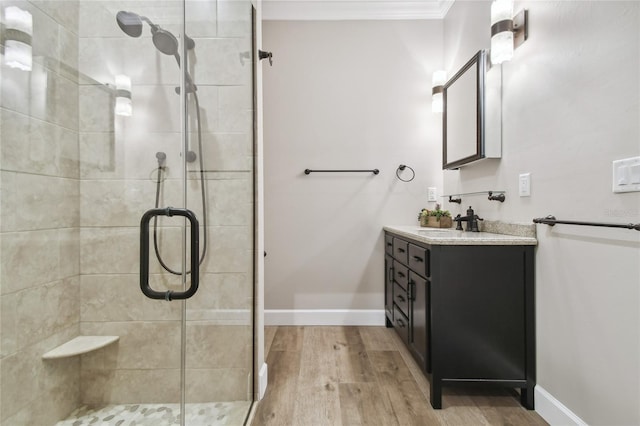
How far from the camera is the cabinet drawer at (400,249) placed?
6.36ft

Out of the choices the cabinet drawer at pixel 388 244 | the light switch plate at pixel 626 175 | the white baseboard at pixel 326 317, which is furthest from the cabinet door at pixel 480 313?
the white baseboard at pixel 326 317

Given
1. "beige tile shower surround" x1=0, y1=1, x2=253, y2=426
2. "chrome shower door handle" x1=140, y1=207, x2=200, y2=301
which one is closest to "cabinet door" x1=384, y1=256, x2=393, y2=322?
"beige tile shower surround" x1=0, y1=1, x2=253, y2=426

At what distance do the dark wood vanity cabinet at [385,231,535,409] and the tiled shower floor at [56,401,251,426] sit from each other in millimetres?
1045

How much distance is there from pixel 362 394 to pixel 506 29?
6.94 ft

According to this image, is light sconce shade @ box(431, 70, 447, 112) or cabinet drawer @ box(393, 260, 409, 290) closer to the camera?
cabinet drawer @ box(393, 260, 409, 290)

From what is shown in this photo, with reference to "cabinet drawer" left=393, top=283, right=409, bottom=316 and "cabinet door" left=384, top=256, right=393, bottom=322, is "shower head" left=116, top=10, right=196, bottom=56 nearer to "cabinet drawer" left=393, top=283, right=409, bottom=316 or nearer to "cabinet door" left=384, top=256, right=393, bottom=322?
"cabinet drawer" left=393, top=283, right=409, bottom=316

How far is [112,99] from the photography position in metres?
1.29

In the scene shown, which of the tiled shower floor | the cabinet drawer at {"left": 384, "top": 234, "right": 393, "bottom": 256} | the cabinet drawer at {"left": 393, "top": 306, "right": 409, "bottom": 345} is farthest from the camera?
the cabinet drawer at {"left": 384, "top": 234, "right": 393, "bottom": 256}

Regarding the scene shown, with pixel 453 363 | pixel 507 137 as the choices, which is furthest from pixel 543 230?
pixel 453 363

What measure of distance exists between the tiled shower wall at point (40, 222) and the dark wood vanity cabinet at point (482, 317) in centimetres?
162

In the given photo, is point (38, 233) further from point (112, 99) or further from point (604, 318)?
point (604, 318)

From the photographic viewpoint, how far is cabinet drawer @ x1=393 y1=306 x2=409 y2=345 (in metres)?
1.91

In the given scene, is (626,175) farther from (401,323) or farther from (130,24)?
(130,24)

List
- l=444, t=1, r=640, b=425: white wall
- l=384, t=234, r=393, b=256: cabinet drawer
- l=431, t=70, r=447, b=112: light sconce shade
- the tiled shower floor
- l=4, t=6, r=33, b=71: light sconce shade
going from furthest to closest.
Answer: l=431, t=70, r=447, b=112: light sconce shade
l=384, t=234, r=393, b=256: cabinet drawer
the tiled shower floor
l=444, t=1, r=640, b=425: white wall
l=4, t=6, r=33, b=71: light sconce shade
